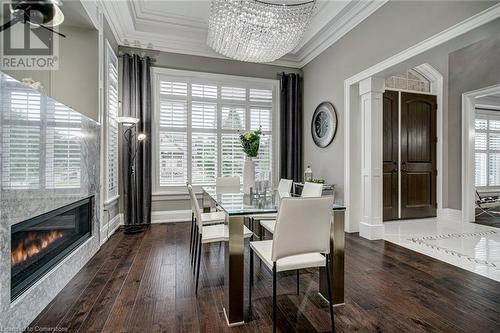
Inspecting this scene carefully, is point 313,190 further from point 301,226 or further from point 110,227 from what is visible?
point 110,227

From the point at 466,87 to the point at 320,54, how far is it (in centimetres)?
287

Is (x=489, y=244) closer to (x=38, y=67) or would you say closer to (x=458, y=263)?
(x=458, y=263)

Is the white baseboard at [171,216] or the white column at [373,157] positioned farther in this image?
the white baseboard at [171,216]

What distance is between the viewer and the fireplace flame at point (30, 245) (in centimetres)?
173

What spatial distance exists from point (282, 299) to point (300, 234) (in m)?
0.78

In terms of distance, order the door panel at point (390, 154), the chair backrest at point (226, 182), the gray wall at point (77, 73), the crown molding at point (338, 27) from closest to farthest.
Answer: the gray wall at point (77, 73) < the crown molding at point (338, 27) < the chair backrest at point (226, 182) < the door panel at point (390, 154)

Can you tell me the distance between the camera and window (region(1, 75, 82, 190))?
162 centimetres

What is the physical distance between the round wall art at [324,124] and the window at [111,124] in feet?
11.6

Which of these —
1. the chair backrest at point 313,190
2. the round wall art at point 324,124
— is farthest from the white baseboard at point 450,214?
the chair backrest at point 313,190

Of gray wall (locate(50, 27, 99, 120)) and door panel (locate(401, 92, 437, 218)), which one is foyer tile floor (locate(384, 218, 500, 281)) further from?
gray wall (locate(50, 27, 99, 120))

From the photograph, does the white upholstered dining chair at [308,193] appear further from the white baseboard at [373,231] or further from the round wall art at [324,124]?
the round wall art at [324,124]

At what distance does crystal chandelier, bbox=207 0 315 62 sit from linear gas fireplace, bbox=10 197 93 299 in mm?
2458

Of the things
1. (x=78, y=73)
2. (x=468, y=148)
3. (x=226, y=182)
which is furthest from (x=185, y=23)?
(x=468, y=148)

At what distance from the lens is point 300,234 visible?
1673 mm
